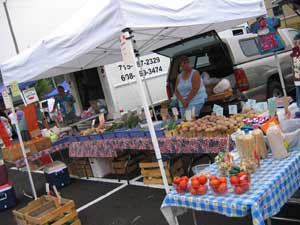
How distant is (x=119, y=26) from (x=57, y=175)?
4.06 meters

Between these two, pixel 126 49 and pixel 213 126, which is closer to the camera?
pixel 126 49

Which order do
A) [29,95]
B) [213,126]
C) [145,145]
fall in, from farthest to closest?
[29,95] → [145,145] → [213,126]

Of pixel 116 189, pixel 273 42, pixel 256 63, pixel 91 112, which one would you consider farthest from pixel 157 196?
pixel 91 112

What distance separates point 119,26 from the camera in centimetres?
332

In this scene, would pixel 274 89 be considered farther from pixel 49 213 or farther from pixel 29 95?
pixel 49 213

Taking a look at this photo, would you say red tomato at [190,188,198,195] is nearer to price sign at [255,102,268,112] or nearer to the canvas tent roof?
the canvas tent roof

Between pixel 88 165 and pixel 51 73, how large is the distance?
1868mm

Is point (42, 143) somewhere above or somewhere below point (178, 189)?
above

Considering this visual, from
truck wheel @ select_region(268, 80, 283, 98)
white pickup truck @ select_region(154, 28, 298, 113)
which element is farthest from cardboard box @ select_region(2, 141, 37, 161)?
truck wheel @ select_region(268, 80, 283, 98)

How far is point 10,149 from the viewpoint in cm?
620

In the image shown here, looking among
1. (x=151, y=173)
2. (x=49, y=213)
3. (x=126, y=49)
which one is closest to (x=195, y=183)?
(x=126, y=49)

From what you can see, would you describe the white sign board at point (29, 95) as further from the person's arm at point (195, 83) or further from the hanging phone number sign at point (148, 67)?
the hanging phone number sign at point (148, 67)

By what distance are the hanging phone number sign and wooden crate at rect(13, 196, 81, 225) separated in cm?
521

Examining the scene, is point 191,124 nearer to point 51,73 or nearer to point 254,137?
point 254,137
